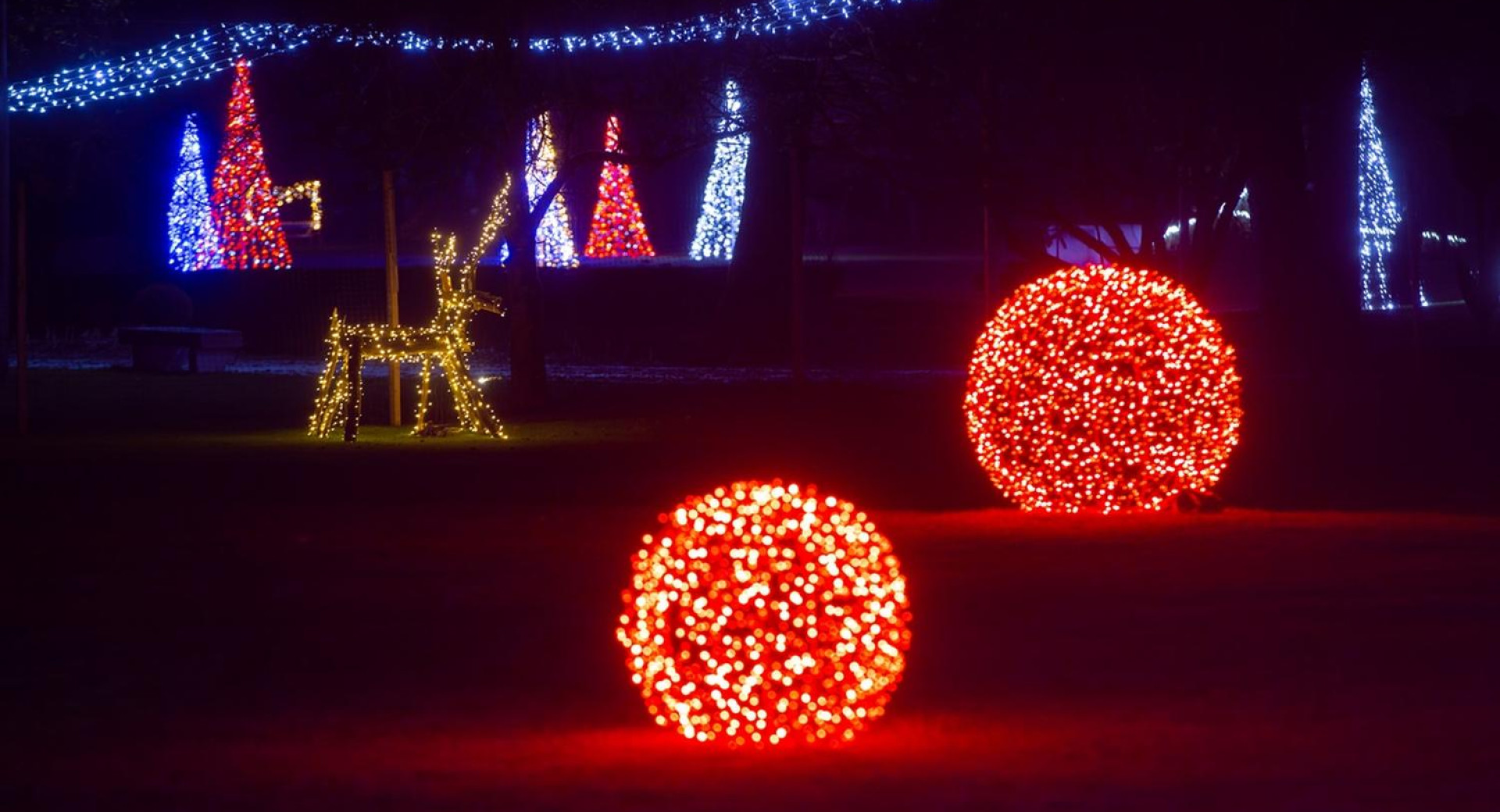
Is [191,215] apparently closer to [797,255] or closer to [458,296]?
[797,255]

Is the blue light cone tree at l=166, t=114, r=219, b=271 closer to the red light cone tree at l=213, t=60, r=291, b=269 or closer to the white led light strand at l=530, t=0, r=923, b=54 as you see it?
the red light cone tree at l=213, t=60, r=291, b=269

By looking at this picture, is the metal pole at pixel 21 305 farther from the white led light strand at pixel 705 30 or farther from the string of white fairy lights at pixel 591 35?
the white led light strand at pixel 705 30

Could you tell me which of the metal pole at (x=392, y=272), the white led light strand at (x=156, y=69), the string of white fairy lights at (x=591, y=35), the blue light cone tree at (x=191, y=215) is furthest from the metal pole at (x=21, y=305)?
the blue light cone tree at (x=191, y=215)

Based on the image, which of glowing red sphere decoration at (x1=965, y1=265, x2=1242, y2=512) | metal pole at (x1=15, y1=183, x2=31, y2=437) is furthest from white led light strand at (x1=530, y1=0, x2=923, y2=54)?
glowing red sphere decoration at (x1=965, y1=265, x2=1242, y2=512)

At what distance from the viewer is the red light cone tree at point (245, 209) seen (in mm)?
38625

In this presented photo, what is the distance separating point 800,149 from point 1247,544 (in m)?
11.5

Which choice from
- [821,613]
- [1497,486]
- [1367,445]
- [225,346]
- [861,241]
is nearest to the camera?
[821,613]

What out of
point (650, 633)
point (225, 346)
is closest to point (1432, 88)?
point (225, 346)

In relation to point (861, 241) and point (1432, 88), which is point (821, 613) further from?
point (861, 241)

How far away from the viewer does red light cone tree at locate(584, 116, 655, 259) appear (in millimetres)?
43969

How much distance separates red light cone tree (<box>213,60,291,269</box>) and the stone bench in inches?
300

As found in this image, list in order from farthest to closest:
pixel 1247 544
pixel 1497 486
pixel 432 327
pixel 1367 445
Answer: pixel 432 327 < pixel 1367 445 < pixel 1497 486 < pixel 1247 544

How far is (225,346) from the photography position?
32.4 m

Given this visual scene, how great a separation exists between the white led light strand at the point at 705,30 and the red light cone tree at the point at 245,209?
16.5 m
